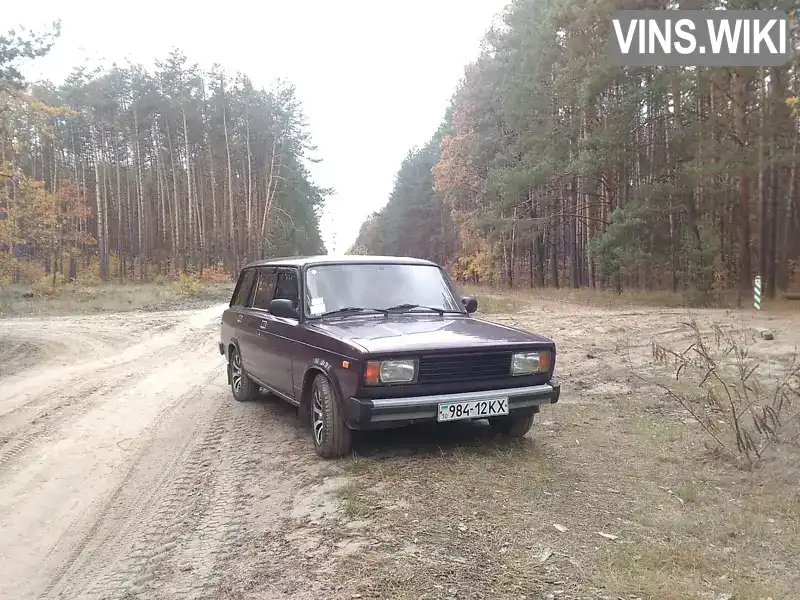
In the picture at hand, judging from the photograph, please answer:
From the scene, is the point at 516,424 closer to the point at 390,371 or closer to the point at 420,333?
the point at 420,333

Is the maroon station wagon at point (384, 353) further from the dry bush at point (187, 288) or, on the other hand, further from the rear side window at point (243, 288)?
the dry bush at point (187, 288)

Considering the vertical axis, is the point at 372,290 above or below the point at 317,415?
above

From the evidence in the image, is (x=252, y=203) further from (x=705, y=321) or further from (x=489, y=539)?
(x=489, y=539)

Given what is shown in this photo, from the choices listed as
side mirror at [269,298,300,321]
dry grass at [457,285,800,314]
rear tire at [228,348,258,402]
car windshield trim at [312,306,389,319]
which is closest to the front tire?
car windshield trim at [312,306,389,319]

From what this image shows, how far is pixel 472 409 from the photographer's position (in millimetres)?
4914

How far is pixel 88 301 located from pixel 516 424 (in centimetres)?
2362

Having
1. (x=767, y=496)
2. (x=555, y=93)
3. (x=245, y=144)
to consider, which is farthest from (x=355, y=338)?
(x=245, y=144)

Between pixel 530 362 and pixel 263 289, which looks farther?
pixel 263 289

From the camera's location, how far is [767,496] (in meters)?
4.28

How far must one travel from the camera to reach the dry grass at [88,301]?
2183cm

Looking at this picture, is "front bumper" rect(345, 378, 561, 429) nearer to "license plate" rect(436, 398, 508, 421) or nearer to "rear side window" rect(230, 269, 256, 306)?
"license plate" rect(436, 398, 508, 421)

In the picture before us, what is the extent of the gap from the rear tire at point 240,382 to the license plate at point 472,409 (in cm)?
344

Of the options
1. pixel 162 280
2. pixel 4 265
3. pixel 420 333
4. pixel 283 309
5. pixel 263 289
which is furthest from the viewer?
pixel 162 280

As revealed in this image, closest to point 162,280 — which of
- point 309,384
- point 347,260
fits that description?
point 347,260
